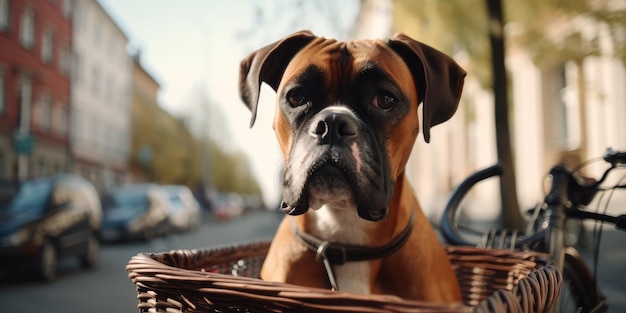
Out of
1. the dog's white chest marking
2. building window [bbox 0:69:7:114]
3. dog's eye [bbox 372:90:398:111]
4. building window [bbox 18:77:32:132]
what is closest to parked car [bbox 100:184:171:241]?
building window [bbox 18:77:32:132]

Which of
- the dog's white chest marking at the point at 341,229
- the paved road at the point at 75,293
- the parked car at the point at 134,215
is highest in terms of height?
the dog's white chest marking at the point at 341,229

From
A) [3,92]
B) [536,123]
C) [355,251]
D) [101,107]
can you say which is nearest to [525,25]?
[536,123]

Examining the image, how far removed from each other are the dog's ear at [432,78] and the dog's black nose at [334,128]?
0.32 m

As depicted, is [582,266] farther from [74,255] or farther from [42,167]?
[42,167]

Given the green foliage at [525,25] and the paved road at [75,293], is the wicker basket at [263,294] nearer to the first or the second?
the paved road at [75,293]

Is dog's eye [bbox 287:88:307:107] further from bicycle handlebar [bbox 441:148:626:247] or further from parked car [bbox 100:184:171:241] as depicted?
parked car [bbox 100:184:171:241]

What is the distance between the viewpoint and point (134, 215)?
36.8 feet

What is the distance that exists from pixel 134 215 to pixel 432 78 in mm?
10628

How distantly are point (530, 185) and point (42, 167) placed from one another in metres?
12.6

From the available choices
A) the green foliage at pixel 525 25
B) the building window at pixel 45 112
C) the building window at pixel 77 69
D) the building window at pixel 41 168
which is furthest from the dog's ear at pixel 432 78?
the building window at pixel 77 69

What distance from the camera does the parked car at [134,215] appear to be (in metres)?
10.8

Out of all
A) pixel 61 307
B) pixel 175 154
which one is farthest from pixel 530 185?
pixel 175 154

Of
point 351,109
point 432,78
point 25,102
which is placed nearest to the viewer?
point 351,109

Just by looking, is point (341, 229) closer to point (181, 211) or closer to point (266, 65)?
point (266, 65)
